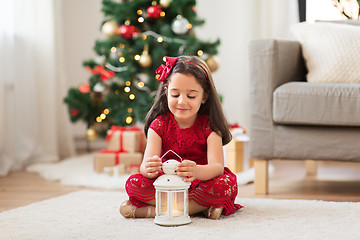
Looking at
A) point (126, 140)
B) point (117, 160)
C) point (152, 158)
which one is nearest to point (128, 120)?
point (126, 140)

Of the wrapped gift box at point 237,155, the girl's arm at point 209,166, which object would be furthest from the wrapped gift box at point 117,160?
the girl's arm at point 209,166

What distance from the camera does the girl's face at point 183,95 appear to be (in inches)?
59.7

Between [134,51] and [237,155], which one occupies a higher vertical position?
[134,51]

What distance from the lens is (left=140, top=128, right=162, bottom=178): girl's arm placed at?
1.44 metres

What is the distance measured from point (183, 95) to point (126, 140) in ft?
4.19

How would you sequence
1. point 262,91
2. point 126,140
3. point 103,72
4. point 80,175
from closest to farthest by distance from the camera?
point 262,91
point 80,175
point 126,140
point 103,72

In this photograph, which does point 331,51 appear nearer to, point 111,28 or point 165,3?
point 165,3

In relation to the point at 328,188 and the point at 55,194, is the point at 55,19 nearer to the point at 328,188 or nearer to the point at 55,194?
the point at 55,194

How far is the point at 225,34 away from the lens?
407 centimetres

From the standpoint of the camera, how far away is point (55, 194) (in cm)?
212

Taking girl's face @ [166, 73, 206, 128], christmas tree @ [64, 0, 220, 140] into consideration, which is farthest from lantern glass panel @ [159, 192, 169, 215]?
christmas tree @ [64, 0, 220, 140]

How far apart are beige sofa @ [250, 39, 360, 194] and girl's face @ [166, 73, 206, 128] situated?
590 mm

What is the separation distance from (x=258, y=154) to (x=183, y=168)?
0.74m

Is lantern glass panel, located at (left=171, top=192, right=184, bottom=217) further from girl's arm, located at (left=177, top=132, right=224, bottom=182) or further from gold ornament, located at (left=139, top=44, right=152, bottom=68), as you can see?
gold ornament, located at (left=139, top=44, right=152, bottom=68)
